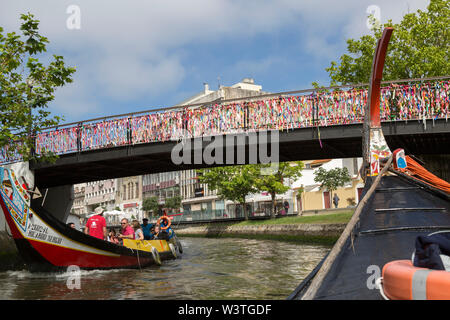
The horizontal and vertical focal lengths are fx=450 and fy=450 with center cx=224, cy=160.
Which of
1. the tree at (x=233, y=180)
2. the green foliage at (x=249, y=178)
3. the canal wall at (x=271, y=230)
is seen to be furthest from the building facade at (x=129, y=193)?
the green foliage at (x=249, y=178)

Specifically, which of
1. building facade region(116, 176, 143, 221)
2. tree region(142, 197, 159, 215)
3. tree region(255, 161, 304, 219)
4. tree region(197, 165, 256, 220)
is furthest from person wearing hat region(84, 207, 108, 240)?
building facade region(116, 176, 143, 221)

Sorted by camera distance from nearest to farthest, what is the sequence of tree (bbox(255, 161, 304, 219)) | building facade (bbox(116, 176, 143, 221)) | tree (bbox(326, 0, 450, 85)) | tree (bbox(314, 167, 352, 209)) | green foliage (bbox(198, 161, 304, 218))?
tree (bbox(326, 0, 450, 85)) → tree (bbox(255, 161, 304, 219)) → green foliage (bbox(198, 161, 304, 218)) → tree (bbox(314, 167, 352, 209)) → building facade (bbox(116, 176, 143, 221))

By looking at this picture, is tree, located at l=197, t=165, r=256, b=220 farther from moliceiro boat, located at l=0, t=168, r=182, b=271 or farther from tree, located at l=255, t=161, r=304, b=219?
moliceiro boat, located at l=0, t=168, r=182, b=271

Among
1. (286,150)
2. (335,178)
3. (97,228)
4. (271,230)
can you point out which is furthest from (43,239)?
(335,178)

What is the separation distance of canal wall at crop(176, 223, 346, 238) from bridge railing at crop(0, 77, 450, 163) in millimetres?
10201

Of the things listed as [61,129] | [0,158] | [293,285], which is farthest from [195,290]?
[0,158]

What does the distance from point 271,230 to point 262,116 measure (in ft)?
61.6

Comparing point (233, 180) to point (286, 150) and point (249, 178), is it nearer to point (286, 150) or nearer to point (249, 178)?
point (249, 178)

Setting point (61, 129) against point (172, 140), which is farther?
point (61, 129)

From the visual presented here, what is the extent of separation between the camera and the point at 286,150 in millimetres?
18422

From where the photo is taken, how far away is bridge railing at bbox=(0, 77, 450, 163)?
1558 cm

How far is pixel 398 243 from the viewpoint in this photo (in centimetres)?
561
